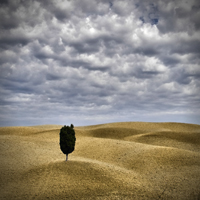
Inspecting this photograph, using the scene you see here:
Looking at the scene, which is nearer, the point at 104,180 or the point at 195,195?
the point at 195,195

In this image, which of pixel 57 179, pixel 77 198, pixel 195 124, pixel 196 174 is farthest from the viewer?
pixel 195 124

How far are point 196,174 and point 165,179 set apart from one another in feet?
9.28

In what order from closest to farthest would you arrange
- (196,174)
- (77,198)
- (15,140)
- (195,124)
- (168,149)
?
(77,198), (196,174), (168,149), (15,140), (195,124)

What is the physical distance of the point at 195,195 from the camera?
12539 mm

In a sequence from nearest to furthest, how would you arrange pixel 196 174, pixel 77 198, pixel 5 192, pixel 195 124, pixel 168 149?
pixel 77 198
pixel 5 192
pixel 196 174
pixel 168 149
pixel 195 124

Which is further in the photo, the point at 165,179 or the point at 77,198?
the point at 165,179

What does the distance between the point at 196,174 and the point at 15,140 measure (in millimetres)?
23098

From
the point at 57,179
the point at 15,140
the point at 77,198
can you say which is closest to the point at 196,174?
the point at 77,198

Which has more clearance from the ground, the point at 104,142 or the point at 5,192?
the point at 104,142

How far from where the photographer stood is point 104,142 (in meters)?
27.3

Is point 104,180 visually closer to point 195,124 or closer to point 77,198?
point 77,198

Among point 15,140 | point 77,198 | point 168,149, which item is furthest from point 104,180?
point 15,140

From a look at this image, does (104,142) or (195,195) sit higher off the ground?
(104,142)

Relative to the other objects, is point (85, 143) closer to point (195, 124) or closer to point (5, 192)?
point (5, 192)
